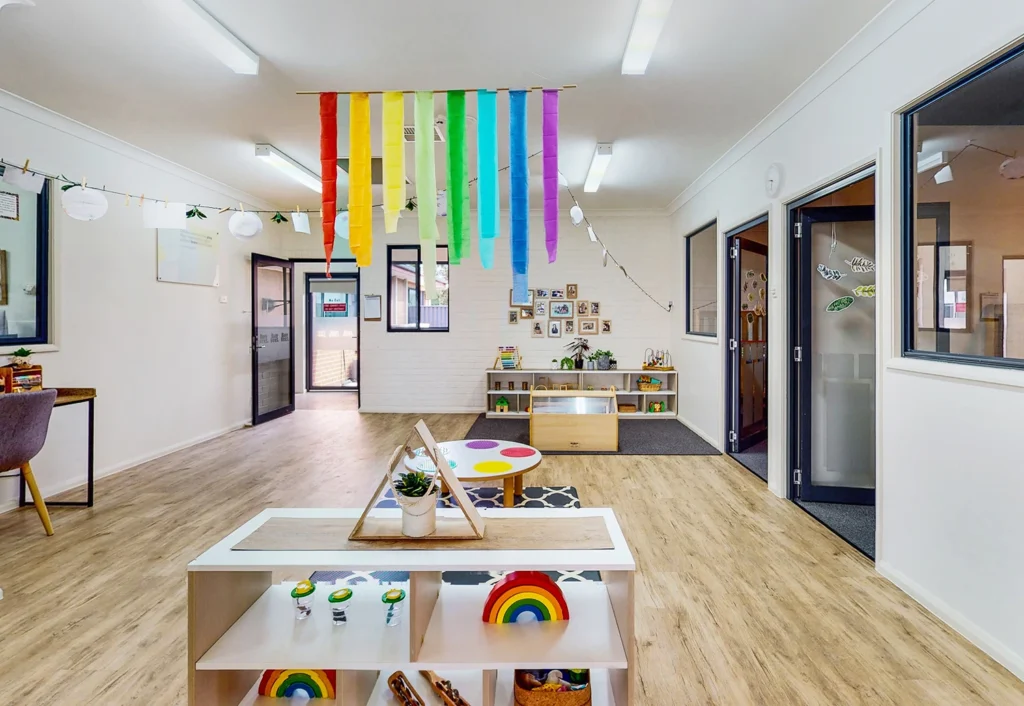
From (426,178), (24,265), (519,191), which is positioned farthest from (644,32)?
(24,265)

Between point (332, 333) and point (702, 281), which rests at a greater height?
point (702, 281)

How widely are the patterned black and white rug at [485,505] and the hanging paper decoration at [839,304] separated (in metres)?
2.16

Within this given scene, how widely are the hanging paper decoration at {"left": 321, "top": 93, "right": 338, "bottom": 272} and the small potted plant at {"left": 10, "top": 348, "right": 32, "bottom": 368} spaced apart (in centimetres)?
240

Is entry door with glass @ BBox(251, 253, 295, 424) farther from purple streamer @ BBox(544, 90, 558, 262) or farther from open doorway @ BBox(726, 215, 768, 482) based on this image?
open doorway @ BBox(726, 215, 768, 482)

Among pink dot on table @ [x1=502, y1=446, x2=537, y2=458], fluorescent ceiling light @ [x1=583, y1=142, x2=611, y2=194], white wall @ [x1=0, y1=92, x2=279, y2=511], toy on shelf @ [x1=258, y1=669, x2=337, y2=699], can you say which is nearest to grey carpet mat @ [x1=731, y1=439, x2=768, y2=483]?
pink dot on table @ [x1=502, y1=446, x2=537, y2=458]

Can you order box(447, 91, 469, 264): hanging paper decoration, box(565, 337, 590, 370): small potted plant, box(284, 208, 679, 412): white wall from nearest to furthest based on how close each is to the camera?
box(447, 91, 469, 264): hanging paper decoration → box(565, 337, 590, 370): small potted plant → box(284, 208, 679, 412): white wall

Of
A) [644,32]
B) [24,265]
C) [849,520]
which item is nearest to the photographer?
[644,32]

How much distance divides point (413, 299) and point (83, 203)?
4417mm

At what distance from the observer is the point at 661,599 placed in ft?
7.96

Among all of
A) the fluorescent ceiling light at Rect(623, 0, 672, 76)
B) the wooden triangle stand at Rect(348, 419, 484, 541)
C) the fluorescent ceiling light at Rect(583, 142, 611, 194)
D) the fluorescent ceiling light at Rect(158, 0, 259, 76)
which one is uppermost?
the fluorescent ceiling light at Rect(583, 142, 611, 194)

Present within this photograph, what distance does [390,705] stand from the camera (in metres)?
1.55

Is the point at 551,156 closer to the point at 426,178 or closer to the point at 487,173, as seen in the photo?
the point at 487,173

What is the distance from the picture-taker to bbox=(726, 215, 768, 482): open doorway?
505cm

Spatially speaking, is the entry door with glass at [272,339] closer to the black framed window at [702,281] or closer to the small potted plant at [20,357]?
the small potted plant at [20,357]
